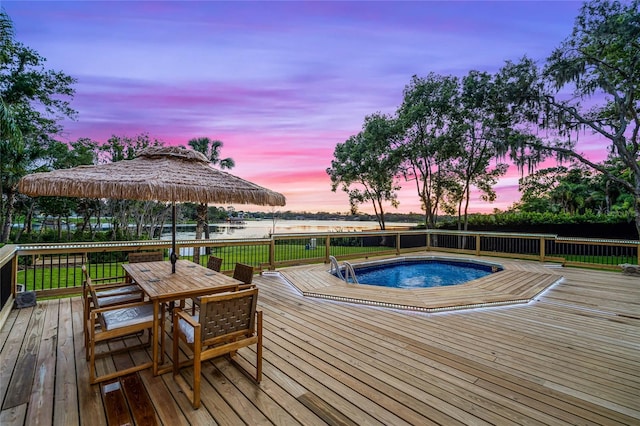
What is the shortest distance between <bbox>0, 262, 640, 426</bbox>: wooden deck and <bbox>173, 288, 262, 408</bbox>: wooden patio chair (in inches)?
4.7

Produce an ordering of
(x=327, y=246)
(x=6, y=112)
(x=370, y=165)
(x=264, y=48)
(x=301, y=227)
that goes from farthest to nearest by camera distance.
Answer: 1. (x=370, y=165)
2. (x=301, y=227)
3. (x=327, y=246)
4. (x=6, y=112)
5. (x=264, y=48)

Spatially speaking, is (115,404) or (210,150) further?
(210,150)

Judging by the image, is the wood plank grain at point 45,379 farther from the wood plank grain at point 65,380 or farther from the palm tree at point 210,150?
the palm tree at point 210,150

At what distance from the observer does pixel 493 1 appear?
6383mm

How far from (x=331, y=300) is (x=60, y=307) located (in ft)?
13.3

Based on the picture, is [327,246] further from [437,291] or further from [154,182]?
[154,182]

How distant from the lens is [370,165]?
15.3m

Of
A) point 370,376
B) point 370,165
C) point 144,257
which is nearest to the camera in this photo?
point 370,376

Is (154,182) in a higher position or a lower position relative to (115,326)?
higher

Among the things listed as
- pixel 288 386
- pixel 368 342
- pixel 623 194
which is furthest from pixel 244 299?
pixel 623 194

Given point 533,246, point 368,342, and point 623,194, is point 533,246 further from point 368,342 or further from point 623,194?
point 623,194

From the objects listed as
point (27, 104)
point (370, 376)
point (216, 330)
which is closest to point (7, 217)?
point (27, 104)

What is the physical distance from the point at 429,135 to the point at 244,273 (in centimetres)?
1246

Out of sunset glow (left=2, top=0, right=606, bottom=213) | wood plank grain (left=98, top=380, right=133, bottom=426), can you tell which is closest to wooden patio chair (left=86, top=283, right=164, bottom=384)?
wood plank grain (left=98, top=380, right=133, bottom=426)
